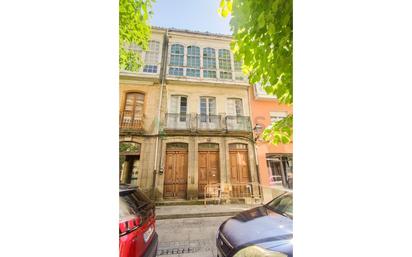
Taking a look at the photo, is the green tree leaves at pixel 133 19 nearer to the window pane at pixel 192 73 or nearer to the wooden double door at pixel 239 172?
the window pane at pixel 192 73

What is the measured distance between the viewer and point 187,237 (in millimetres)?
3162

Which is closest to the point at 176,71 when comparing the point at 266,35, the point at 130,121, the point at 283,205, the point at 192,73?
the point at 192,73

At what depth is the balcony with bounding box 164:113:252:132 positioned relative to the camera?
722cm

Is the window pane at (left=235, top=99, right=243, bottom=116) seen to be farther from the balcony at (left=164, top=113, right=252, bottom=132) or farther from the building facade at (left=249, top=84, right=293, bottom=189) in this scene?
the building facade at (left=249, top=84, right=293, bottom=189)

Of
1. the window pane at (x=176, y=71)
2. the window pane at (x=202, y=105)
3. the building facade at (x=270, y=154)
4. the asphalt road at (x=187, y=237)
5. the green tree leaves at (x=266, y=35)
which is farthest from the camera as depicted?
the window pane at (x=176, y=71)

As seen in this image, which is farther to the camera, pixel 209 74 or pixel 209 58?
pixel 209 58

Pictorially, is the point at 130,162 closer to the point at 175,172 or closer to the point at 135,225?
the point at 175,172

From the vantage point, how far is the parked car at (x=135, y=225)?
1468 millimetres

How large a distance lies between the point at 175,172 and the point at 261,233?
5.47 m

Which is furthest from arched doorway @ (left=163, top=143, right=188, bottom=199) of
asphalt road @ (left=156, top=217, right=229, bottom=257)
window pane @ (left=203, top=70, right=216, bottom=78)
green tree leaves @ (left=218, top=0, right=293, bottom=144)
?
green tree leaves @ (left=218, top=0, right=293, bottom=144)

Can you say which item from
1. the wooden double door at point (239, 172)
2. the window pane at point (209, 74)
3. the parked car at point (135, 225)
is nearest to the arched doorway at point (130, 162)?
the wooden double door at point (239, 172)

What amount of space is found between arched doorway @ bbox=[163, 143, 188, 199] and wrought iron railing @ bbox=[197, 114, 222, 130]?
1120mm
